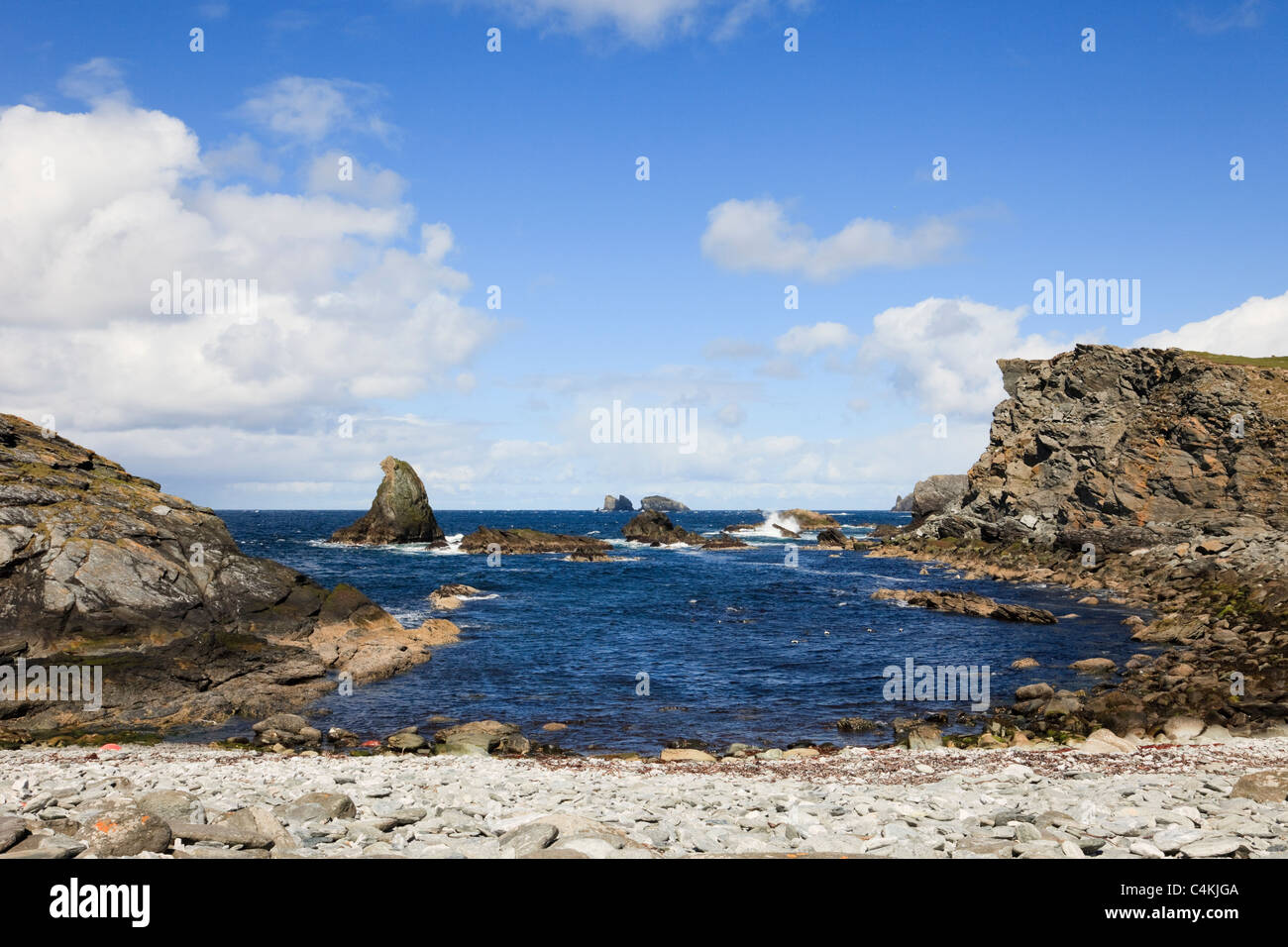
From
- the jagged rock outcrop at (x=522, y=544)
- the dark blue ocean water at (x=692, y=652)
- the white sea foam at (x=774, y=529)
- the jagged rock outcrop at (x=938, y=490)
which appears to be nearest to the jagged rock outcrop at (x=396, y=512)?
the jagged rock outcrop at (x=522, y=544)

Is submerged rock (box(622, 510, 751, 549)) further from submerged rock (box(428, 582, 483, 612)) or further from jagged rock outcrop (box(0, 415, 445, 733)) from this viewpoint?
jagged rock outcrop (box(0, 415, 445, 733))

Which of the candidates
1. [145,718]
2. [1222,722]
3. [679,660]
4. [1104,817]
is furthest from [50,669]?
[1222,722]

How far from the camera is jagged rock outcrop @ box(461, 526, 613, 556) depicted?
102 metres

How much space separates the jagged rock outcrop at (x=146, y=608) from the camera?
78.5 ft

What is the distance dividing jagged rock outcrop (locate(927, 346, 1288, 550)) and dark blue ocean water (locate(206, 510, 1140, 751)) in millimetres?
14309

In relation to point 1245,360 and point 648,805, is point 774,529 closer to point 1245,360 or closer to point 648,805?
point 1245,360

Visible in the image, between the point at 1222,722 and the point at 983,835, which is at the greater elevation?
the point at 983,835

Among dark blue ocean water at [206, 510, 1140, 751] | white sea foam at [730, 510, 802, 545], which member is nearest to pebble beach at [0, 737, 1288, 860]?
dark blue ocean water at [206, 510, 1140, 751]

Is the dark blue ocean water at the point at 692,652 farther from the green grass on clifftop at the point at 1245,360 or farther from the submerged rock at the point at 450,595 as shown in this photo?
the green grass on clifftop at the point at 1245,360

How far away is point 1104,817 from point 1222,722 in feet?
44.5

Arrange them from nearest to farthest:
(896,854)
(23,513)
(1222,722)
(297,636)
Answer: (896,854) < (1222,722) < (23,513) < (297,636)
